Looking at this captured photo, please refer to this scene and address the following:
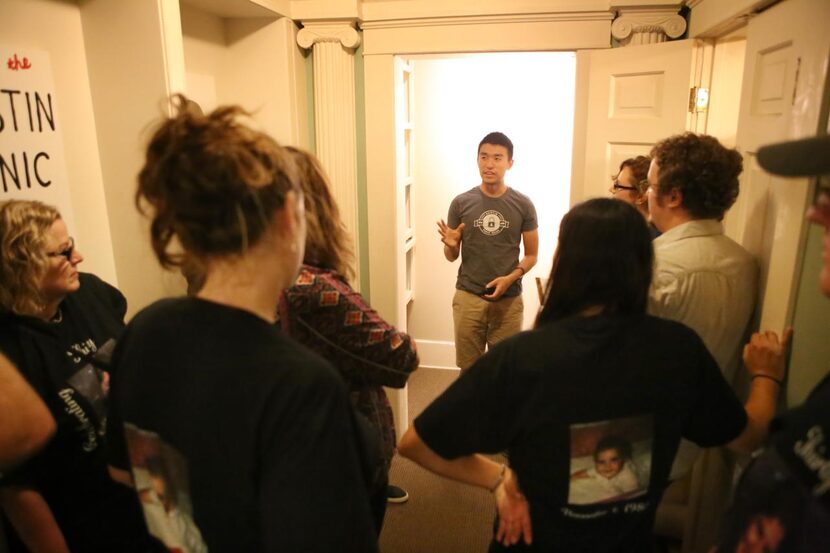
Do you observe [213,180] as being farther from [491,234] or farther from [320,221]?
[491,234]

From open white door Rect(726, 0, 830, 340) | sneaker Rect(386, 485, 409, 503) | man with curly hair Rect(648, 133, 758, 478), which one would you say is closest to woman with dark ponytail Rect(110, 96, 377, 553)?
man with curly hair Rect(648, 133, 758, 478)

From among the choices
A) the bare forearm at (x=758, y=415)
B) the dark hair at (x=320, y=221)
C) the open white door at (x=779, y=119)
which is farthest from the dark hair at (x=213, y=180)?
the open white door at (x=779, y=119)

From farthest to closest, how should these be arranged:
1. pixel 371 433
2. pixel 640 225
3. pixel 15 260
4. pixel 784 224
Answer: pixel 784 224 → pixel 15 260 → pixel 640 225 → pixel 371 433

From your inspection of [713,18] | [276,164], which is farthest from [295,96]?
[276,164]

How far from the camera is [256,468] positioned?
2.13ft

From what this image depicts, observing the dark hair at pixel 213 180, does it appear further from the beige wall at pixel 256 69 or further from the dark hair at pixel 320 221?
the beige wall at pixel 256 69

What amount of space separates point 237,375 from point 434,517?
1.92m

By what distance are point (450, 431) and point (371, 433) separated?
0.69ft

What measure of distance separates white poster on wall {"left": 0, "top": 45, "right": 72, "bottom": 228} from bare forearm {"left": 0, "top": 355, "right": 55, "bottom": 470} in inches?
28.2

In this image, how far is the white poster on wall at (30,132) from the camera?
1354 millimetres

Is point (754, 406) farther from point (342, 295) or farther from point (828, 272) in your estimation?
point (342, 295)

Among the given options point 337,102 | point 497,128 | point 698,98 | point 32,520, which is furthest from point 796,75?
point 497,128

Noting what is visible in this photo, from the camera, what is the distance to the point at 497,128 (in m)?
3.42

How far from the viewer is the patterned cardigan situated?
112 centimetres
